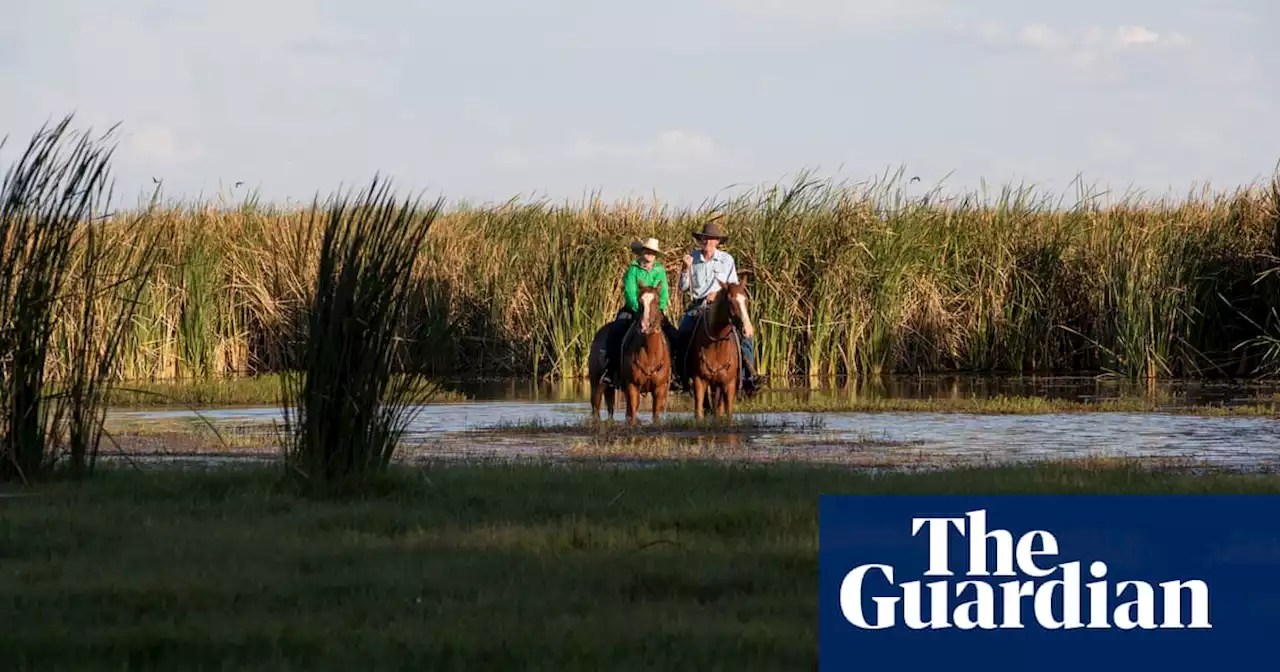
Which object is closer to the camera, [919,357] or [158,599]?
[158,599]

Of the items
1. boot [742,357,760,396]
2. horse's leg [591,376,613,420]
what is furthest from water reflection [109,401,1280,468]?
boot [742,357,760,396]

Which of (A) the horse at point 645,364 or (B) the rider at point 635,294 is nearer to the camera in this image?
(A) the horse at point 645,364

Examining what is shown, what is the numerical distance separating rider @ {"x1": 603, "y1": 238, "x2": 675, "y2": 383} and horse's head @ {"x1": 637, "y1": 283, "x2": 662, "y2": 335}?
9 cm

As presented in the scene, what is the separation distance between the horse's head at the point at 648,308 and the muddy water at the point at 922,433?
1547 mm

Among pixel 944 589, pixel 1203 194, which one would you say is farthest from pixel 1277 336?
pixel 944 589

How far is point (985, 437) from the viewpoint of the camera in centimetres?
1814

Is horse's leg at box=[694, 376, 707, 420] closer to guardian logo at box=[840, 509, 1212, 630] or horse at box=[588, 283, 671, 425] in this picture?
horse at box=[588, 283, 671, 425]

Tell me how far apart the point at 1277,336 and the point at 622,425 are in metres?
→ 12.2

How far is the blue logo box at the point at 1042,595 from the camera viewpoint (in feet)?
22.3

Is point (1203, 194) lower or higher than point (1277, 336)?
higher

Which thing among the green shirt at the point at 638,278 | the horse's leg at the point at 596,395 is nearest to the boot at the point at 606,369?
the horse's leg at the point at 596,395

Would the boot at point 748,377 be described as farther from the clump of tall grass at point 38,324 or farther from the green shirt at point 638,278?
the clump of tall grass at point 38,324

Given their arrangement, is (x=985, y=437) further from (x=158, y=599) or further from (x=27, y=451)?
(x=158, y=599)

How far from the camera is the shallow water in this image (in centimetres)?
1616
